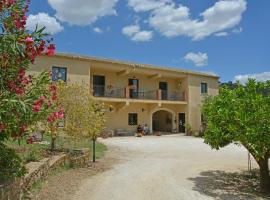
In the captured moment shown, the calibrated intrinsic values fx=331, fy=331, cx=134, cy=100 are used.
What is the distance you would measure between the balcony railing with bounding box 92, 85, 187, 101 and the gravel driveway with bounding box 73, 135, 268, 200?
39.3 ft

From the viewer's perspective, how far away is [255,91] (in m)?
10.4

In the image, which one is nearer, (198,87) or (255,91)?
(255,91)

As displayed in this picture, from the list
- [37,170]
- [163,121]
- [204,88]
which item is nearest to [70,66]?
[163,121]

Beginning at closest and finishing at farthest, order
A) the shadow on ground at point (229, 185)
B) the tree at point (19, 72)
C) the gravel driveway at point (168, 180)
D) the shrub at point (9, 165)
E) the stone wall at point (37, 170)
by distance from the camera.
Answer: the tree at point (19, 72) < the stone wall at point (37, 170) < the shrub at point (9, 165) < the gravel driveway at point (168, 180) < the shadow on ground at point (229, 185)

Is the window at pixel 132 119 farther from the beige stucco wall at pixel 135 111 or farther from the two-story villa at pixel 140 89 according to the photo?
the beige stucco wall at pixel 135 111

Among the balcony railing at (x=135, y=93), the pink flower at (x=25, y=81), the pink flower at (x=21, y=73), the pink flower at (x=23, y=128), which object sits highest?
the balcony railing at (x=135, y=93)

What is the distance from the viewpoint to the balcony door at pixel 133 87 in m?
30.1

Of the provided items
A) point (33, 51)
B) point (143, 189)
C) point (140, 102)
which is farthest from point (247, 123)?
point (140, 102)

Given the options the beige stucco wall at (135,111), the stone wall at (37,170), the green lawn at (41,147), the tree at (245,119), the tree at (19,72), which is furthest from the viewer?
the beige stucco wall at (135,111)

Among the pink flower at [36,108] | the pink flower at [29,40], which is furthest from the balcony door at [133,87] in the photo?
the pink flower at [29,40]

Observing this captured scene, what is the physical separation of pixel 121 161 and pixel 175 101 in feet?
57.4

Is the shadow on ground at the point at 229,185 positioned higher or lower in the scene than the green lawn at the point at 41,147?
lower

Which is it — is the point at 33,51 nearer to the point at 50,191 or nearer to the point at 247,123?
the point at 50,191

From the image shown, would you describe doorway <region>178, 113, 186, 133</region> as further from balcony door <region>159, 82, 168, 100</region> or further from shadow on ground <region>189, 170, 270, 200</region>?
shadow on ground <region>189, 170, 270, 200</region>
